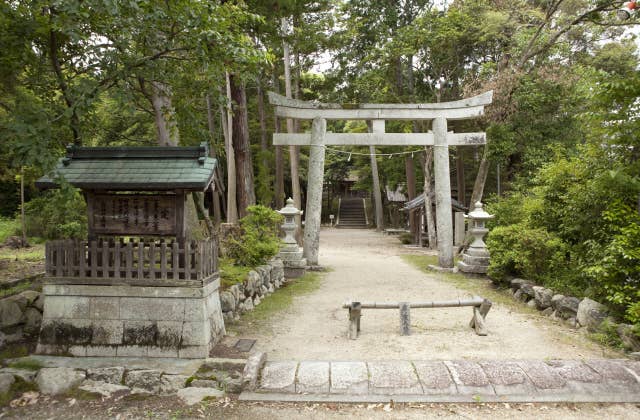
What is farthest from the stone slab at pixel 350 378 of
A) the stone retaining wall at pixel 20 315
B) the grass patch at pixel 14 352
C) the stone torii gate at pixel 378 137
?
the stone torii gate at pixel 378 137


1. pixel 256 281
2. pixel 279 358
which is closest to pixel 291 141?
pixel 256 281

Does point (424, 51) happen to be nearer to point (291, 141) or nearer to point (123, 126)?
point (291, 141)

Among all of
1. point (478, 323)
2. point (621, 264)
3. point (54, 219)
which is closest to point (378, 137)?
point (478, 323)

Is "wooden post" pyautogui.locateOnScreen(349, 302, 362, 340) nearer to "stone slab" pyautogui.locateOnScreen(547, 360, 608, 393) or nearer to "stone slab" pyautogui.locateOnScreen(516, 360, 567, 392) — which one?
"stone slab" pyautogui.locateOnScreen(516, 360, 567, 392)

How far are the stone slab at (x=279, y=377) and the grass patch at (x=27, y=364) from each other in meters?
2.77

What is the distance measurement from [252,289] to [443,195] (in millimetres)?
7324

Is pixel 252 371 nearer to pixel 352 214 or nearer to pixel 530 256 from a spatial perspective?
pixel 530 256

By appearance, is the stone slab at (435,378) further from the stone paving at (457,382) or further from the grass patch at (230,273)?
the grass patch at (230,273)

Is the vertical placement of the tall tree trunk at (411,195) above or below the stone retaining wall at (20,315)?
above

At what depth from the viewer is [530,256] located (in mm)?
8844

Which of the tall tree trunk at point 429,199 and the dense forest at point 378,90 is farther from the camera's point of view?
the tall tree trunk at point 429,199

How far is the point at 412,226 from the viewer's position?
22.9 m

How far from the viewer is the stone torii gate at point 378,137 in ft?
42.2

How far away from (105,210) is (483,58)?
1769cm
